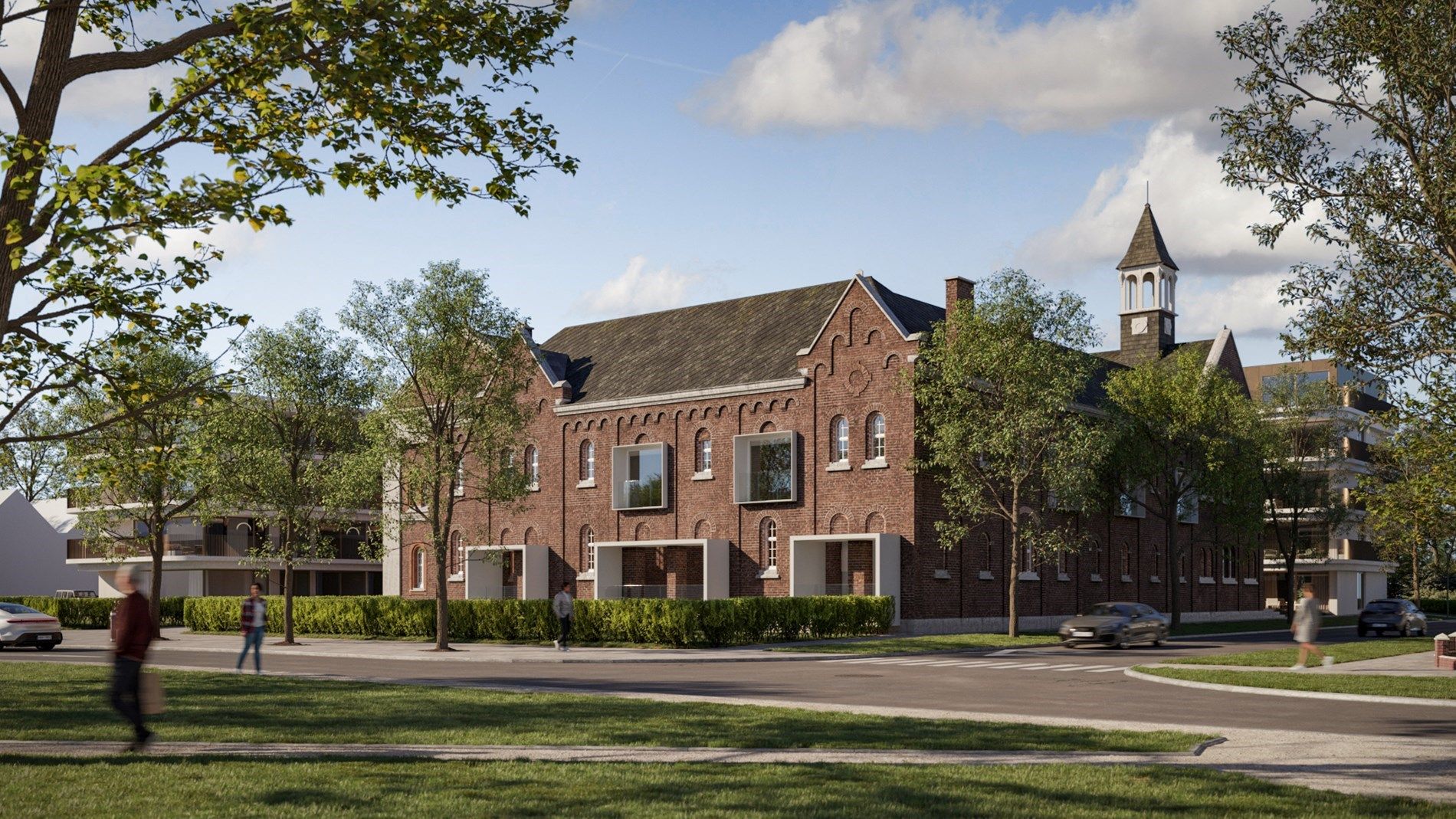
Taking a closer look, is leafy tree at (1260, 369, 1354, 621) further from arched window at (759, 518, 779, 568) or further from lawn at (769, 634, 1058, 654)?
arched window at (759, 518, 779, 568)

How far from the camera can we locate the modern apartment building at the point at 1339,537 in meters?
69.3

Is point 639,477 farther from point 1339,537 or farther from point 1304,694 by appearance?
point 1339,537

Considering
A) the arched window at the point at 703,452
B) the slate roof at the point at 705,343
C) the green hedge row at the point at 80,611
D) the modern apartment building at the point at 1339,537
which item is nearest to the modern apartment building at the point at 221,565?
the green hedge row at the point at 80,611

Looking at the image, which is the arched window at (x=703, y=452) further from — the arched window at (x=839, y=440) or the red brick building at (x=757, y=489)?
the arched window at (x=839, y=440)

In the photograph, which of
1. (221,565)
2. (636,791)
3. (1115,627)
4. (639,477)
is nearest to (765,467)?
(639,477)

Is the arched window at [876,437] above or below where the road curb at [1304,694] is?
above

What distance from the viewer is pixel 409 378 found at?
39.8 meters

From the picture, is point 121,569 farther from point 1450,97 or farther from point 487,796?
point 1450,97

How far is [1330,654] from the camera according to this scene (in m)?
32.6

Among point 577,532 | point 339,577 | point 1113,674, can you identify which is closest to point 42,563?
point 339,577

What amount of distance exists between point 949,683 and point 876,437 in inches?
878

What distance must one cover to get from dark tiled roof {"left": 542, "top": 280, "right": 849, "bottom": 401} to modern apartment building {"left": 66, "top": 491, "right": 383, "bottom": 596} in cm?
1775

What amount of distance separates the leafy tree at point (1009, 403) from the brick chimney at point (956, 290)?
1.95m

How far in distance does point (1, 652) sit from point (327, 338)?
47.2 feet
